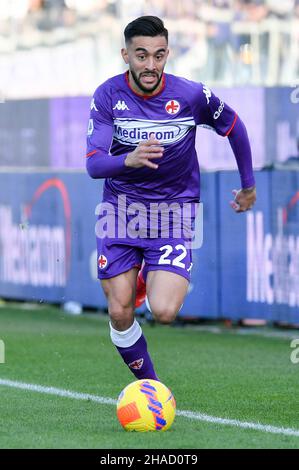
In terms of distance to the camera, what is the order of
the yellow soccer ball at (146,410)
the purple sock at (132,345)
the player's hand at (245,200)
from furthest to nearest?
the player's hand at (245,200) < the purple sock at (132,345) < the yellow soccer ball at (146,410)

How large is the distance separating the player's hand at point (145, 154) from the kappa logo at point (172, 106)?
0.69 metres

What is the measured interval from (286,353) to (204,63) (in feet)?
19.6

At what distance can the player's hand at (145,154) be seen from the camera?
7.36 meters

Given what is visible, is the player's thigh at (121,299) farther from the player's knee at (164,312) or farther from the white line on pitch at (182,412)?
the white line on pitch at (182,412)

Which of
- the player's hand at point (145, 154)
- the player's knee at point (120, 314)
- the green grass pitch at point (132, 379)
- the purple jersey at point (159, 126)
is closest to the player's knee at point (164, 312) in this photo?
the player's knee at point (120, 314)

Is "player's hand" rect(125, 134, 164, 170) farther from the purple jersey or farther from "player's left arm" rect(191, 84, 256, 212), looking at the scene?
"player's left arm" rect(191, 84, 256, 212)

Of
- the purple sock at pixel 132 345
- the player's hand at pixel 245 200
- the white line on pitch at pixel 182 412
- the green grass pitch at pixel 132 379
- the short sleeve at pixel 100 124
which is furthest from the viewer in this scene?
the player's hand at pixel 245 200

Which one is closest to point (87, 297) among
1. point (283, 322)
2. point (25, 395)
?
point (283, 322)

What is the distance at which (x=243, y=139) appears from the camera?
331 inches

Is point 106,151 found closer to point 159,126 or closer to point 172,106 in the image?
point 159,126

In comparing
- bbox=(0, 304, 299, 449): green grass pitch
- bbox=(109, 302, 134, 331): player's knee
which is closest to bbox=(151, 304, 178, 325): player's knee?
bbox=(109, 302, 134, 331): player's knee

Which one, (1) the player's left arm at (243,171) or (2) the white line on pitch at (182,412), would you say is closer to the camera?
(2) the white line on pitch at (182,412)

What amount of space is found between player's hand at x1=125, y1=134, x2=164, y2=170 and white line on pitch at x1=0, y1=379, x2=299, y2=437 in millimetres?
1498

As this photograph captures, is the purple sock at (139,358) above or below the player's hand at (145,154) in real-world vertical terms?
below
